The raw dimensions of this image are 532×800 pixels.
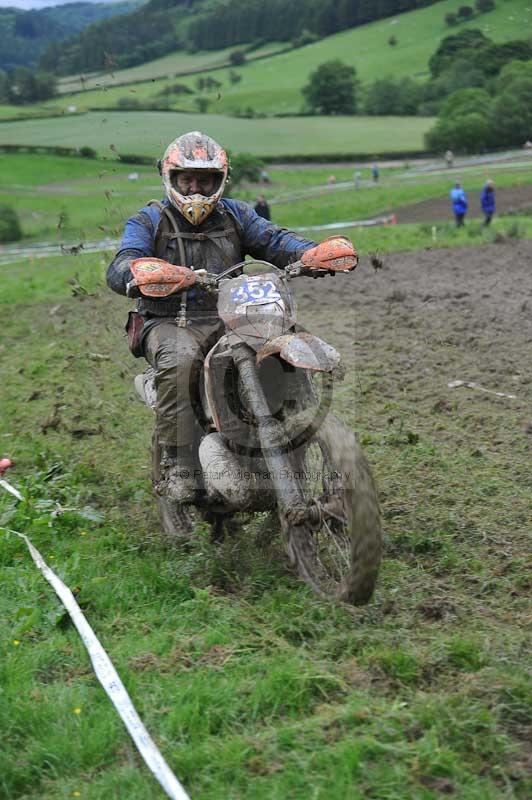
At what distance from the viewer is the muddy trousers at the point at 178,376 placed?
6.19 m

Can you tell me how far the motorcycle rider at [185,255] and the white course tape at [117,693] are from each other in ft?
3.45

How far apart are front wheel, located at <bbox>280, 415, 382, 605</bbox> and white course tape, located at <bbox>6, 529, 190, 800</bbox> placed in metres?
1.15

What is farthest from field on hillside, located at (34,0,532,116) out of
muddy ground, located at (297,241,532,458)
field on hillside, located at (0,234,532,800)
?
field on hillside, located at (0,234,532,800)

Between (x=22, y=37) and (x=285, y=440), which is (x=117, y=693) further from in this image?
(x=22, y=37)

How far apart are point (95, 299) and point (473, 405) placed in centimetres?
923

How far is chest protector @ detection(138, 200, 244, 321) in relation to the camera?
21.8ft

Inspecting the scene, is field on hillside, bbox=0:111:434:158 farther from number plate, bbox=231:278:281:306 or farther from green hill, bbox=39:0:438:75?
number plate, bbox=231:278:281:306

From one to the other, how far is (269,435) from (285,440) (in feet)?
0.33

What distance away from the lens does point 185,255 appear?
6.63 metres

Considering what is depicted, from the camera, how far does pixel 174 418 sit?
20.7 feet

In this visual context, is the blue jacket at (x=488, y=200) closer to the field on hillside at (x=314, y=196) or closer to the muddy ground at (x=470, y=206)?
the field on hillside at (x=314, y=196)

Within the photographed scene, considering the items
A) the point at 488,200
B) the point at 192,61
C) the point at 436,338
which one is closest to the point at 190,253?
the point at 436,338

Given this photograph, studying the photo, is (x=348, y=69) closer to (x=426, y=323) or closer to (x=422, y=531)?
(x=426, y=323)

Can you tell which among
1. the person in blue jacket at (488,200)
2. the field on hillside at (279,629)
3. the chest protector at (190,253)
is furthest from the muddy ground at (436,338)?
the person in blue jacket at (488,200)
